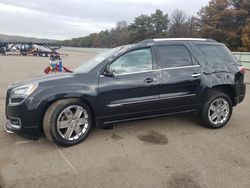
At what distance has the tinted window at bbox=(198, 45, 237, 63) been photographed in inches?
197

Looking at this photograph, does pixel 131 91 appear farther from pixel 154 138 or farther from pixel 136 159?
pixel 136 159

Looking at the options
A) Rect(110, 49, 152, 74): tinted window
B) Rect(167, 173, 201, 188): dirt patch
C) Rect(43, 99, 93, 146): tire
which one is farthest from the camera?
Rect(110, 49, 152, 74): tinted window

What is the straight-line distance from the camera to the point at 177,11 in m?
69.3


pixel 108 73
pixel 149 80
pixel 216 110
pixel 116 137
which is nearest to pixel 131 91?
pixel 149 80

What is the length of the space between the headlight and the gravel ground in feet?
2.53

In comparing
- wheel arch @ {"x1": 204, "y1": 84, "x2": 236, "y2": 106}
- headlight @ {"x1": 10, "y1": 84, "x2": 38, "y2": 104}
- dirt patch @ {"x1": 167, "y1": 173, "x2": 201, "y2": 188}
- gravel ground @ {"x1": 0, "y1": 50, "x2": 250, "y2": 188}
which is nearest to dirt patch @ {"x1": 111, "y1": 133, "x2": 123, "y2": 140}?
gravel ground @ {"x1": 0, "y1": 50, "x2": 250, "y2": 188}

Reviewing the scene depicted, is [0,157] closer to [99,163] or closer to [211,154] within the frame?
[99,163]

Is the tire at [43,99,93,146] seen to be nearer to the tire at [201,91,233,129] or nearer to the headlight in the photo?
the headlight

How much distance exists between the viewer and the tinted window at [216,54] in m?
5.00

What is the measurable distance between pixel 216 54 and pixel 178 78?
1.15m

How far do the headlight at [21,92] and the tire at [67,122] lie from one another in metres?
0.40

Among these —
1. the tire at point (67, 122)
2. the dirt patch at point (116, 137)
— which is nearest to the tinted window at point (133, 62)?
the tire at point (67, 122)

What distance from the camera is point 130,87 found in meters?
4.28

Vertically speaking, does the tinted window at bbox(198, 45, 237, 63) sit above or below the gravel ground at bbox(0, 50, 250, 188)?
above
